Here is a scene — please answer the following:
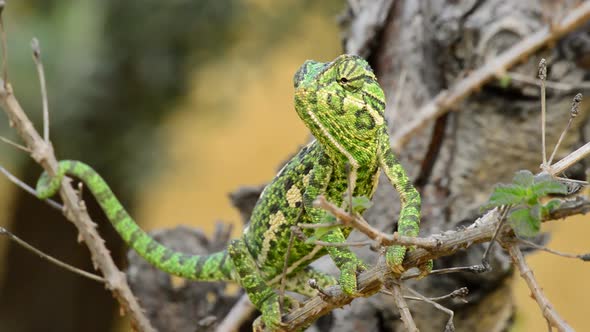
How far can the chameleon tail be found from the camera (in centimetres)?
224

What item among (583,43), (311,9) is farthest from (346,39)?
(311,9)

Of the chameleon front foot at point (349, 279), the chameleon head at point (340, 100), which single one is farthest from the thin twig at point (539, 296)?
the chameleon head at point (340, 100)

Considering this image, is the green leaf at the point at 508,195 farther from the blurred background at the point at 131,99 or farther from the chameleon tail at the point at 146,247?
the blurred background at the point at 131,99

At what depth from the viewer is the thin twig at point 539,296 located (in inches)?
43.1

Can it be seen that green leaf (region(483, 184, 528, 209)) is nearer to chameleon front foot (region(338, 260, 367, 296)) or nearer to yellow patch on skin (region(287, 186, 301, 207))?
chameleon front foot (region(338, 260, 367, 296))

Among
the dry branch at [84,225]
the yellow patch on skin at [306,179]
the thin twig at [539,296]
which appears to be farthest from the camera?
the dry branch at [84,225]

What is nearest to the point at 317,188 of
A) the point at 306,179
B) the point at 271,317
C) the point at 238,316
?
the point at 306,179

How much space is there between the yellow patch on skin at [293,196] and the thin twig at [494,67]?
87 centimetres

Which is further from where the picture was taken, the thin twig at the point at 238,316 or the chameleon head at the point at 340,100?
the thin twig at the point at 238,316

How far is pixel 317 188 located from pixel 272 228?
212mm

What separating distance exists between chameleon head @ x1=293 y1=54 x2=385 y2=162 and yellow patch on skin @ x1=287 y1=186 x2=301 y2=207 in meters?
0.29

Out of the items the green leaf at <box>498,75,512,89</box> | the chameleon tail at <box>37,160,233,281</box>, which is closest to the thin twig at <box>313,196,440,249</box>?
the chameleon tail at <box>37,160,233,281</box>

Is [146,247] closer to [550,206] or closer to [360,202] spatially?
[360,202]

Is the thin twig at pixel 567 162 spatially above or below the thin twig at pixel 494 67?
below
